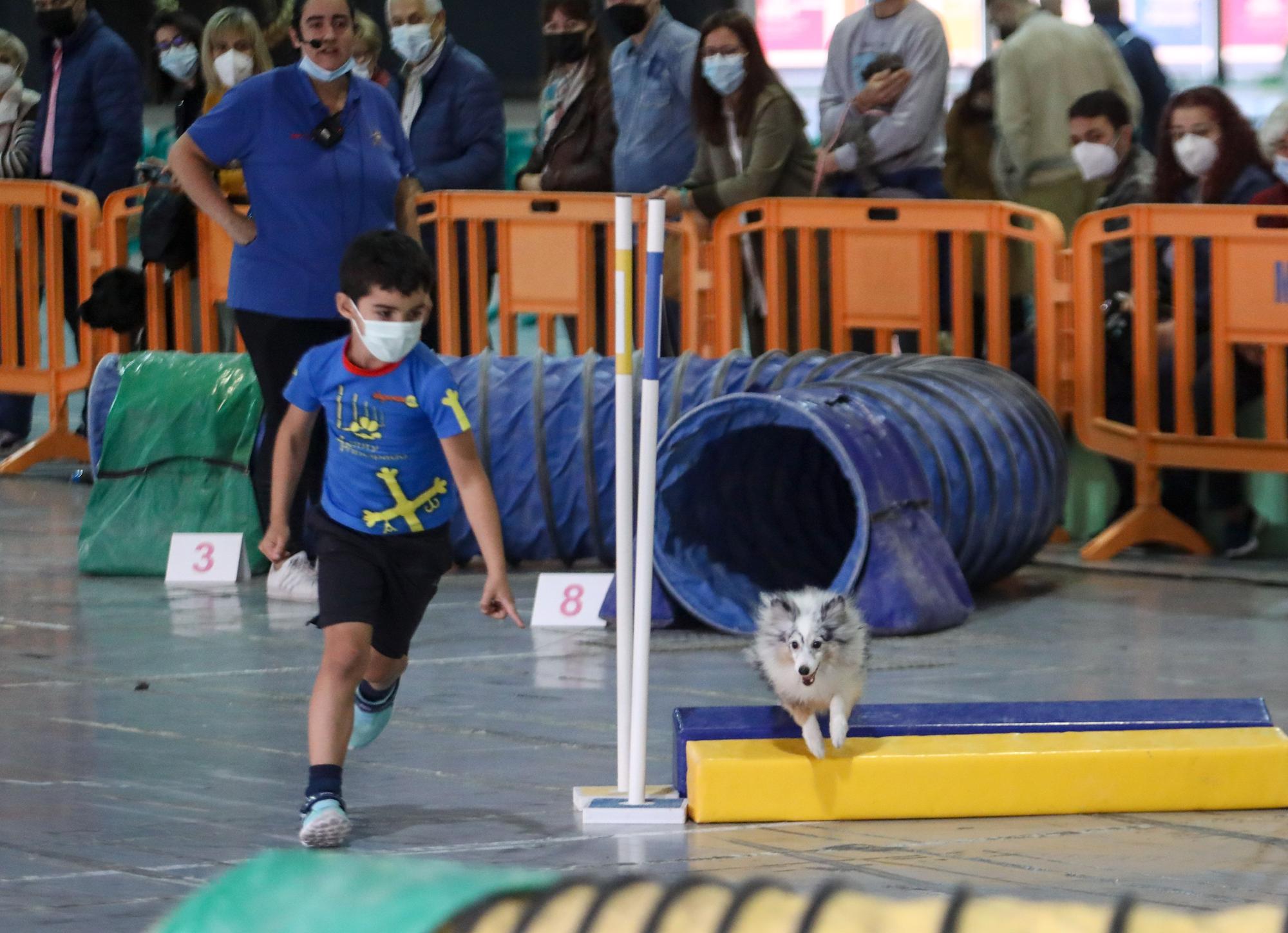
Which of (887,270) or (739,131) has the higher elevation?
(739,131)

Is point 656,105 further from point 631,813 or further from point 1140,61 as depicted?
point 631,813

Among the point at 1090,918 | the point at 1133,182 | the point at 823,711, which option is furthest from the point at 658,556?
the point at 1090,918

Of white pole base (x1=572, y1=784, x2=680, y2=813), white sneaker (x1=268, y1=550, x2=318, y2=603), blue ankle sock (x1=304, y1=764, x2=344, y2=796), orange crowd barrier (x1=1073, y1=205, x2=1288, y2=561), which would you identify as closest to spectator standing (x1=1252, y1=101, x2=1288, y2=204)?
orange crowd barrier (x1=1073, y1=205, x2=1288, y2=561)

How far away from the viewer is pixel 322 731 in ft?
16.5

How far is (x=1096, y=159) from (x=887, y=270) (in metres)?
1.10

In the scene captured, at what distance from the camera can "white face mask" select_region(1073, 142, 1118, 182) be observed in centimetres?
1022

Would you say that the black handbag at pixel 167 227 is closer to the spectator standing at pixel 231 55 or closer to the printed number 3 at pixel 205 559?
the spectator standing at pixel 231 55

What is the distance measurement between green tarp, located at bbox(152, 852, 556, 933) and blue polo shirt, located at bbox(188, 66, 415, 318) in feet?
22.4

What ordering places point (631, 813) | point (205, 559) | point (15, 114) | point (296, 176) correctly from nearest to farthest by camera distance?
1. point (631, 813)
2. point (296, 176)
3. point (205, 559)
4. point (15, 114)

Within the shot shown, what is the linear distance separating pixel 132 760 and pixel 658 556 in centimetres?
268

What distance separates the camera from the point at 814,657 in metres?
5.12

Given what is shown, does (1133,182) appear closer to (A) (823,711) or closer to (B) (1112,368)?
(B) (1112,368)

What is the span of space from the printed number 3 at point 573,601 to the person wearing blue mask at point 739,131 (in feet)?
9.55

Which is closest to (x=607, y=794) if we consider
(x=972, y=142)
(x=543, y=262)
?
(x=543, y=262)
